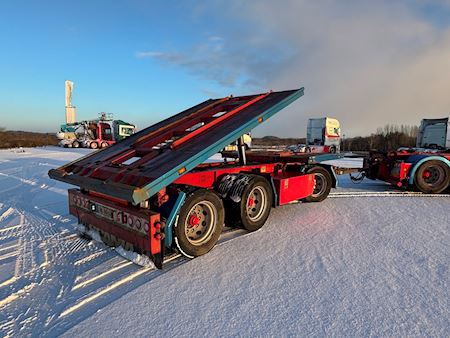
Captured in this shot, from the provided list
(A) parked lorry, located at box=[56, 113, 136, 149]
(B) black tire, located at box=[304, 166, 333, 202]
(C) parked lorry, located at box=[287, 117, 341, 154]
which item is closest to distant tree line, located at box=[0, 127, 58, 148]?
(A) parked lorry, located at box=[56, 113, 136, 149]

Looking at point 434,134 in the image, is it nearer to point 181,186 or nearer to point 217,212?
point 217,212

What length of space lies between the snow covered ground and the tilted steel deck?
97 cm

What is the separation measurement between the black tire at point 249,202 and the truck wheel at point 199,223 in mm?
407

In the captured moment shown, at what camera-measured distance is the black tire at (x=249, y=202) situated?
4.56 metres

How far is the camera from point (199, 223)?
13.4 ft

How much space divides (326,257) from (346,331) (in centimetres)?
144

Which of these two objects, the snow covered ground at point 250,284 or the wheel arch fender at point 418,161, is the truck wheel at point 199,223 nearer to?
the snow covered ground at point 250,284

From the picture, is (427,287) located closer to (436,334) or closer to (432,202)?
(436,334)

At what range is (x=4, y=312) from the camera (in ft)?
9.16

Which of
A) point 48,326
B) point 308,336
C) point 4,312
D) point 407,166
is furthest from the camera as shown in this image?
point 407,166

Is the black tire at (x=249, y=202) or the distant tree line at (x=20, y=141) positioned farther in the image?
the distant tree line at (x=20, y=141)

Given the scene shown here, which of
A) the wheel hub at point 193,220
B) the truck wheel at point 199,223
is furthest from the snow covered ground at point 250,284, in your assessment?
the wheel hub at point 193,220

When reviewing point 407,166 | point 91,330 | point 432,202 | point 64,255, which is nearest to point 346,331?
point 91,330

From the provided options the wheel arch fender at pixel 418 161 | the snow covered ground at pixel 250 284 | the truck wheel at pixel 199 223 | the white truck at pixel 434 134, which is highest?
the white truck at pixel 434 134
